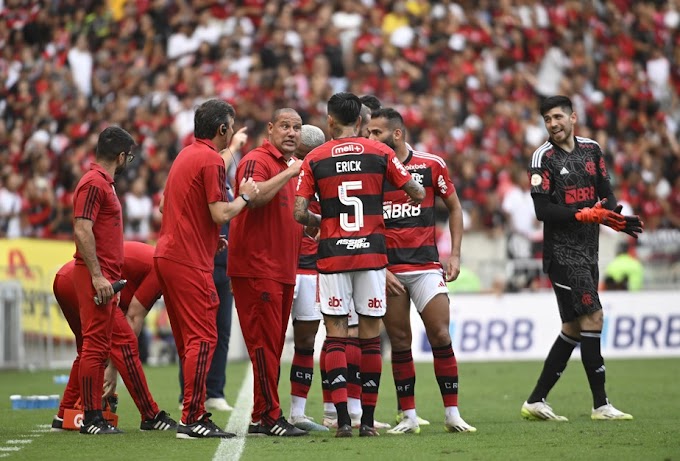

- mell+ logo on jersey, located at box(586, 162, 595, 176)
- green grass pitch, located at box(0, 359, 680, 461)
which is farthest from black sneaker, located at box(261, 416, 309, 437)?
mell+ logo on jersey, located at box(586, 162, 595, 176)

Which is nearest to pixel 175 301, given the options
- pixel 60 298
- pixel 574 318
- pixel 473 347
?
pixel 60 298

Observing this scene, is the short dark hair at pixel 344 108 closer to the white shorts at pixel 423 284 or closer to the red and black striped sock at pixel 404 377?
the white shorts at pixel 423 284

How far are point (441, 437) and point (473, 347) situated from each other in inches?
410

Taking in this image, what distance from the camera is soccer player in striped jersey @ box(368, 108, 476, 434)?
30.0ft

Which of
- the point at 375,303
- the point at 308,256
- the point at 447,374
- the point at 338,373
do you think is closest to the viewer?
the point at 338,373

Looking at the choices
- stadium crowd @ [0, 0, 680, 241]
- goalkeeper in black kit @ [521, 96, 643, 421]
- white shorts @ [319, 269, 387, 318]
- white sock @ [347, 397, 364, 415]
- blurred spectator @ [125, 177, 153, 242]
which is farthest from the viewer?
stadium crowd @ [0, 0, 680, 241]

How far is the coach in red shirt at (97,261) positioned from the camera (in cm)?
882

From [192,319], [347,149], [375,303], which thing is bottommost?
[192,319]

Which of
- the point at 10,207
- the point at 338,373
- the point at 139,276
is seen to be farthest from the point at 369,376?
the point at 10,207

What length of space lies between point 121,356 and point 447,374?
2470 millimetres

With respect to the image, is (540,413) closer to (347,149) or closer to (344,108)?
(347,149)

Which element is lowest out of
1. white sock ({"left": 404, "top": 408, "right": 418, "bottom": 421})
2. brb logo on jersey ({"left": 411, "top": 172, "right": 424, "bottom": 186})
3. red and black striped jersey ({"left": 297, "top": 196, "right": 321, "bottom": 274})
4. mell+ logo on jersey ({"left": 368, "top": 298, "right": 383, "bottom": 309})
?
white sock ({"left": 404, "top": 408, "right": 418, "bottom": 421})

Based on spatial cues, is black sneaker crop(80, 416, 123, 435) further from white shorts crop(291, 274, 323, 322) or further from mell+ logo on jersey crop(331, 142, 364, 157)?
mell+ logo on jersey crop(331, 142, 364, 157)

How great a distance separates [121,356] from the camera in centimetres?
920
